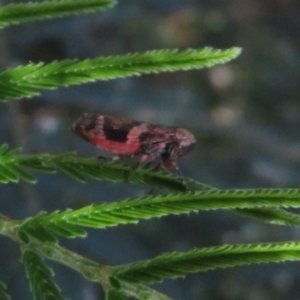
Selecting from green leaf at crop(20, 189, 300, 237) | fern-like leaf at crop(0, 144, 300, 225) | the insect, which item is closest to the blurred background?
the insect

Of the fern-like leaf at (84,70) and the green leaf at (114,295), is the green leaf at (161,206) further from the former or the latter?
the fern-like leaf at (84,70)

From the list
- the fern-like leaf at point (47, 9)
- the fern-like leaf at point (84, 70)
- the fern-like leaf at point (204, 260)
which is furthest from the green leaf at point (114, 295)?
the fern-like leaf at point (47, 9)

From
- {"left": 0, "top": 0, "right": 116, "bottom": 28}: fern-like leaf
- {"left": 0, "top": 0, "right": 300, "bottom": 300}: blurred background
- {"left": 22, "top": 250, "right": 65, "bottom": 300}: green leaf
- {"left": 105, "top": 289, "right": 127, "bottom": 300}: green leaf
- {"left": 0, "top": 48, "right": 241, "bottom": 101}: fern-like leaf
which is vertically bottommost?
{"left": 0, "top": 0, "right": 300, "bottom": 300}: blurred background

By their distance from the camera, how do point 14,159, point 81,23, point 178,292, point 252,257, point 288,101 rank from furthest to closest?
point 288,101, point 81,23, point 178,292, point 14,159, point 252,257

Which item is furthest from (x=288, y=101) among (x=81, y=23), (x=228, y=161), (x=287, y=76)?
(x=81, y=23)

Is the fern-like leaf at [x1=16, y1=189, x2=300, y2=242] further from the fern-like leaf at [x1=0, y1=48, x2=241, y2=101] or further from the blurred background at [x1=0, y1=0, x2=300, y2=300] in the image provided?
the blurred background at [x1=0, y1=0, x2=300, y2=300]

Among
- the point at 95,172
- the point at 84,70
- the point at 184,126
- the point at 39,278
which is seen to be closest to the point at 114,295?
the point at 39,278

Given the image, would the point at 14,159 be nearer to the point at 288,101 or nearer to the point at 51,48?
the point at 51,48
